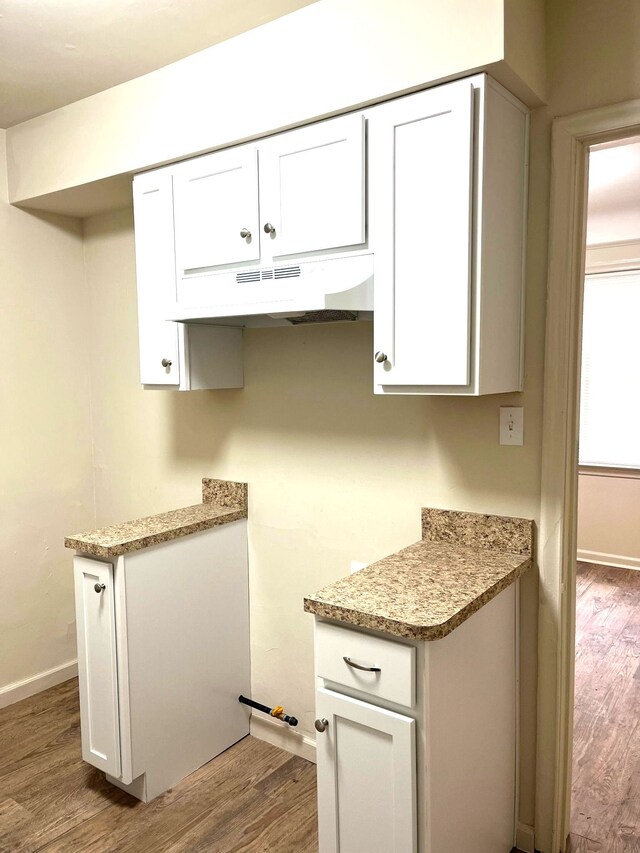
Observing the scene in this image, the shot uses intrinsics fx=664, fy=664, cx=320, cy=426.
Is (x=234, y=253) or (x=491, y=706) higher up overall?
(x=234, y=253)

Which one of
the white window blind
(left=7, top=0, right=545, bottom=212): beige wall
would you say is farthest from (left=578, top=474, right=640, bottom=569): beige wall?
(left=7, top=0, right=545, bottom=212): beige wall

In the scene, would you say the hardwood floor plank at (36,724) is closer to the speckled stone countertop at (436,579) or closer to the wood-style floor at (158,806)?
the wood-style floor at (158,806)

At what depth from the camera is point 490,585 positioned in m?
1.73

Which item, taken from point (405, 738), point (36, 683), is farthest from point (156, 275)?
point (36, 683)

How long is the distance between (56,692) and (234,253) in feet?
7.41

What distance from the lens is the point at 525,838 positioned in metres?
2.09

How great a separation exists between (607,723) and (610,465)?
98.9 inches

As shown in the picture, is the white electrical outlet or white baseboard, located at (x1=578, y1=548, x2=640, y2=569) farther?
white baseboard, located at (x1=578, y1=548, x2=640, y2=569)

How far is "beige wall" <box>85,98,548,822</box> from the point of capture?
206 cm

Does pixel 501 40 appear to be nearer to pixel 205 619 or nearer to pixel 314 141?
pixel 314 141

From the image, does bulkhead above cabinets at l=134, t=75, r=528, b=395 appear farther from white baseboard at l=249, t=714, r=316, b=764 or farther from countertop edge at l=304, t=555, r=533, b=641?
white baseboard at l=249, t=714, r=316, b=764

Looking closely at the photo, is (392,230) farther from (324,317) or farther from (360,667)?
(360,667)

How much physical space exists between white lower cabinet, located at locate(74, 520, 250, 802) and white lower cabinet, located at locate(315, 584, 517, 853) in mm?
847

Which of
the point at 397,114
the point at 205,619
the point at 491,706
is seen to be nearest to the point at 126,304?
the point at 205,619
